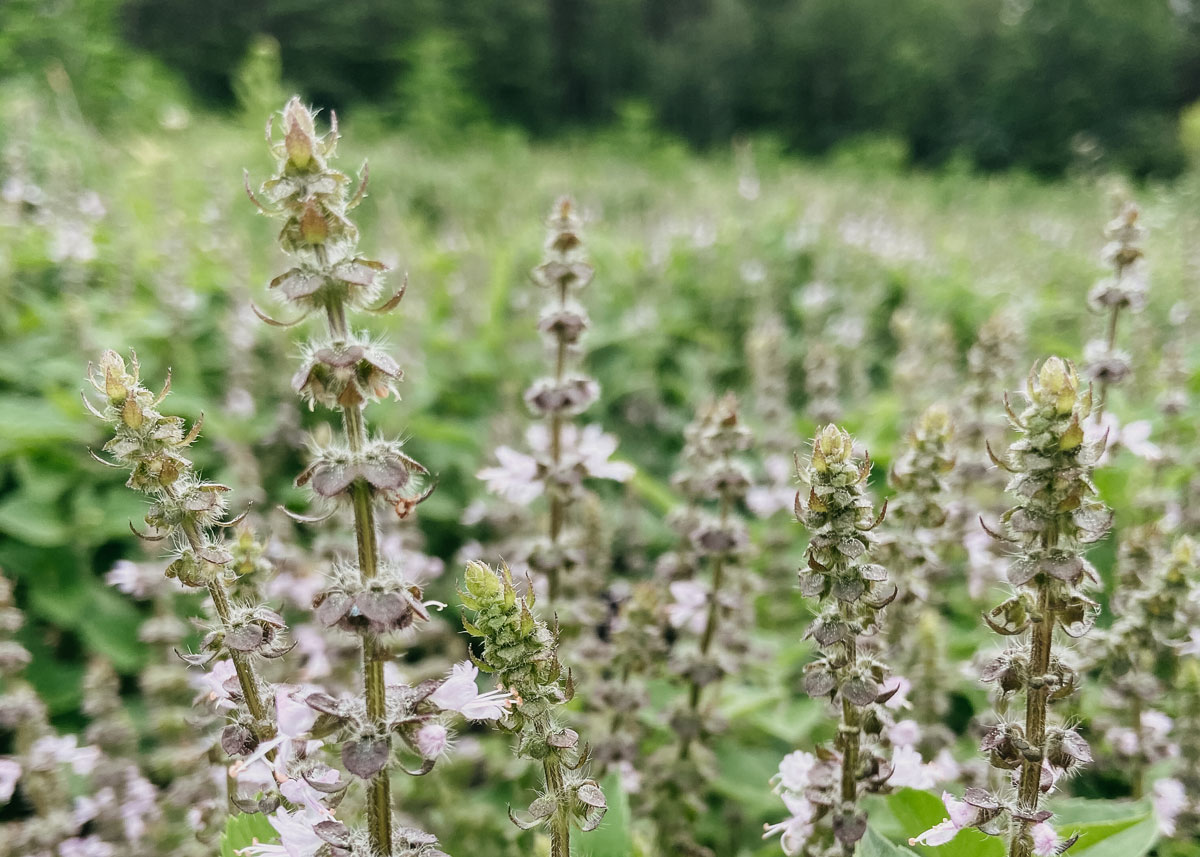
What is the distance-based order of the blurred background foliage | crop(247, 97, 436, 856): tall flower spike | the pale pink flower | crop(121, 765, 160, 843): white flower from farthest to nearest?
1. the blurred background foliage
2. the pale pink flower
3. crop(121, 765, 160, 843): white flower
4. crop(247, 97, 436, 856): tall flower spike

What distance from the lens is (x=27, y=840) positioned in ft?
5.97

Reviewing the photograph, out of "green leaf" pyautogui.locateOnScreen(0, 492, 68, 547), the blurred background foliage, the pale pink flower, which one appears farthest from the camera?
the blurred background foliage

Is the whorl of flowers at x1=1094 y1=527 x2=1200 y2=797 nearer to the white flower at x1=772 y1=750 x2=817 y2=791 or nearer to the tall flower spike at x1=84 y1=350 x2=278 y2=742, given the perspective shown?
the white flower at x1=772 y1=750 x2=817 y2=791

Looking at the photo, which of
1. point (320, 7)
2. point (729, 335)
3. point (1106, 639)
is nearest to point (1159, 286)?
point (729, 335)

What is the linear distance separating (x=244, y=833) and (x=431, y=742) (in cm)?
53

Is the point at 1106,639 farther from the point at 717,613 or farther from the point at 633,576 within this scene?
the point at 633,576

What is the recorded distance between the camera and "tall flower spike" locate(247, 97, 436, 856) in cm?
101

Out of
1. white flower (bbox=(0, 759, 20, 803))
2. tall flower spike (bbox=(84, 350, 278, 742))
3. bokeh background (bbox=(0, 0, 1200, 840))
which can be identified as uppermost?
bokeh background (bbox=(0, 0, 1200, 840))

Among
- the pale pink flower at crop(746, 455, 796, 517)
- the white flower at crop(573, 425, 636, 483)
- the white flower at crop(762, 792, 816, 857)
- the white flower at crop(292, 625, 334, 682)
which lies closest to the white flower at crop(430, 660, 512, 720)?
the white flower at crop(762, 792, 816, 857)

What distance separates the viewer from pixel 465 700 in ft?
3.66

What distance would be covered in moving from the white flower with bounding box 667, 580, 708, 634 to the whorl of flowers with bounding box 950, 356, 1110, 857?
3.04 feet

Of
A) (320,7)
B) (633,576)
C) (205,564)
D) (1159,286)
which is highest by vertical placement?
(320,7)

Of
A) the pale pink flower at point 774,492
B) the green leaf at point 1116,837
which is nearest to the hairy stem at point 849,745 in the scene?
the green leaf at point 1116,837

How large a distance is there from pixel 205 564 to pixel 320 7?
118ft
